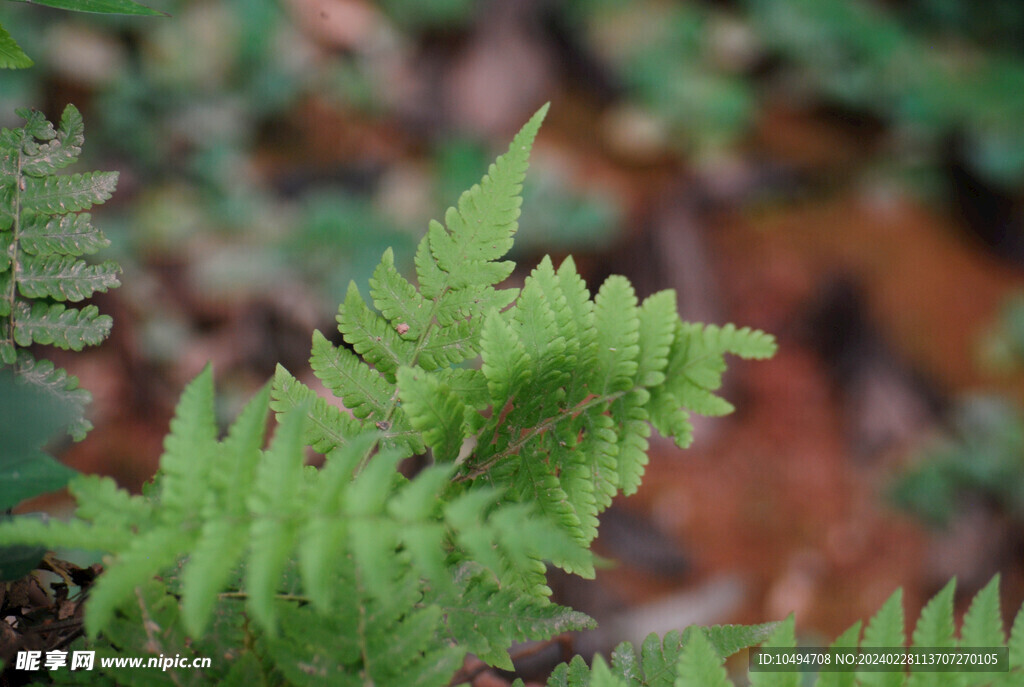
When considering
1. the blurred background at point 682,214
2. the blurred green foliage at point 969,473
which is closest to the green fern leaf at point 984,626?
the blurred background at point 682,214

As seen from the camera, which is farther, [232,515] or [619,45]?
[619,45]

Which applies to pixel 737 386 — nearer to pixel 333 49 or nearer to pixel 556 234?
pixel 556 234

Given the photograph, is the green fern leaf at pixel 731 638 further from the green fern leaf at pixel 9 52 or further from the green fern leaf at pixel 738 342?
the green fern leaf at pixel 9 52

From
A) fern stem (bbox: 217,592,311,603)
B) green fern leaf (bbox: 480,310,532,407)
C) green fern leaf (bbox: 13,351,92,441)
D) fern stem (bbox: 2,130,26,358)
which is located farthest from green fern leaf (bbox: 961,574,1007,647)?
fern stem (bbox: 2,130,26,358)

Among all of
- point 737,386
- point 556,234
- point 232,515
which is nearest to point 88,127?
point 556,234

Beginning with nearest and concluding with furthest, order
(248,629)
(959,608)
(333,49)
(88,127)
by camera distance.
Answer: (248,629)
(959,608)
(88,127)
(333,49)

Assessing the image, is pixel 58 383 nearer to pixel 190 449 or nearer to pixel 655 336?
pixel 190 449
